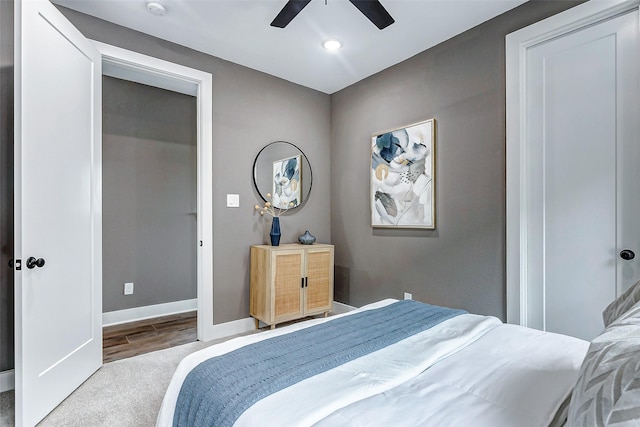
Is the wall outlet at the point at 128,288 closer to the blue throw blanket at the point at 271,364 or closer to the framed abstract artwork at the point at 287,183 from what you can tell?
the framed abstract artwork at the point at 287,183

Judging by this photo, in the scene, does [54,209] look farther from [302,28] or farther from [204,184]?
[302,28]

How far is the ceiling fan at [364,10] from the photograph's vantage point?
1911 millimetres

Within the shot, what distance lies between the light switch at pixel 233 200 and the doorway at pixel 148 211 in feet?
3.82

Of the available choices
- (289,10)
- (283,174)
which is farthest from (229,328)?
(289,10)

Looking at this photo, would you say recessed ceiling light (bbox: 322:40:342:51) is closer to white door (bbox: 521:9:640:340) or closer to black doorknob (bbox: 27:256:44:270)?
white door (bbox: 521:9:640:340)

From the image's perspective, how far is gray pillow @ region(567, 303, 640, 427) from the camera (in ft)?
1.75

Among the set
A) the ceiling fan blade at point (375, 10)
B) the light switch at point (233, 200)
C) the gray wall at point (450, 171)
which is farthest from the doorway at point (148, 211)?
the ceiling fan blade at point (375, 10)

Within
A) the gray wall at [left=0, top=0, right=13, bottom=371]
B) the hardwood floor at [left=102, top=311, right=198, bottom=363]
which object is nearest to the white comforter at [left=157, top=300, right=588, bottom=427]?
the gray wall at [left=0, top=0, right=13, bottom=371]

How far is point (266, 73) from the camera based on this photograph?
3.42m

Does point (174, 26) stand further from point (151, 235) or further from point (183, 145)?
point (151, 235)

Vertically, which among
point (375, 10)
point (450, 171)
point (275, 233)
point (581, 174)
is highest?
point (375, 10)

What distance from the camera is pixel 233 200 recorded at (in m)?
3.19

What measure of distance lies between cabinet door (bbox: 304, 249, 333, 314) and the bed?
1802 millimetres

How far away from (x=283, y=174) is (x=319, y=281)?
1213 mm
